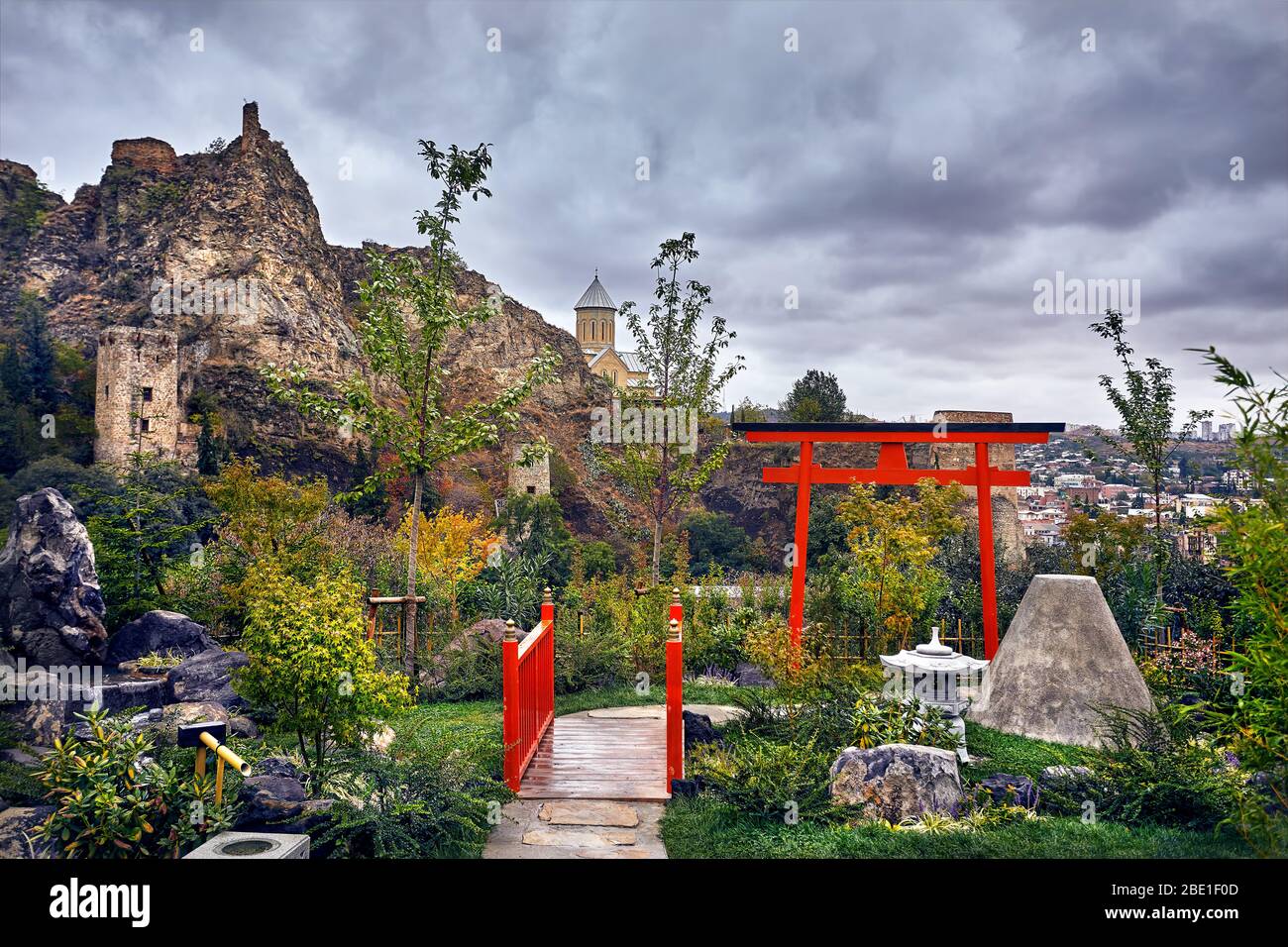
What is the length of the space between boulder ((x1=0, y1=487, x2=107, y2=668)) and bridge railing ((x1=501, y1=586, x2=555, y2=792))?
4.44 m

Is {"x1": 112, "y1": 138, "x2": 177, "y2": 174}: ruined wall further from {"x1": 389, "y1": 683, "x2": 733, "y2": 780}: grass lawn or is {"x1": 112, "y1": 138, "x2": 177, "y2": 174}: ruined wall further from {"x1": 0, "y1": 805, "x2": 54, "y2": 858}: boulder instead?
{"x1": 0, "y1": 805, "x2": 54, "y2": 858}: boulder

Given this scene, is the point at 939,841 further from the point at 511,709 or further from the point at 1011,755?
the point at 511,709

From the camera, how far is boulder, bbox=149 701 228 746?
6121 millimetres

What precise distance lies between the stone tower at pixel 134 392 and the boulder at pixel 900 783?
1249 inches

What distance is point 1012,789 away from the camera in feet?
19.8

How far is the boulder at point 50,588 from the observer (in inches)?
312

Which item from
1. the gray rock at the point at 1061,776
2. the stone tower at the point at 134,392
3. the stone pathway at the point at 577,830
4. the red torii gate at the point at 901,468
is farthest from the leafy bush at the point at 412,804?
the stone tower at the point at 134,392

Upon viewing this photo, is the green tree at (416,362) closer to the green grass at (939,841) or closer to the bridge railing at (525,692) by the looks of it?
the bridge railing at (525,692)

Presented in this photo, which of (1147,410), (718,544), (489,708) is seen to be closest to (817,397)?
(718,544)

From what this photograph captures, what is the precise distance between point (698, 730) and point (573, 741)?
137cm

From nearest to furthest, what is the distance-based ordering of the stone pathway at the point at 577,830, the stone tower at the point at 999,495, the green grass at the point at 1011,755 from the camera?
the stone pathway at the point at 577,830 → the green grass at the point at 1011,755 → the stone tower at the point at 999,495

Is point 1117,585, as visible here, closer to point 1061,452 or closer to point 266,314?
point 1061,452
